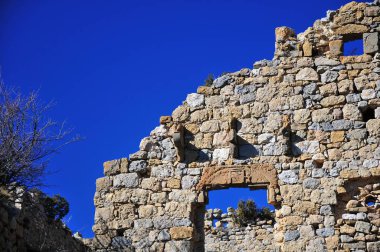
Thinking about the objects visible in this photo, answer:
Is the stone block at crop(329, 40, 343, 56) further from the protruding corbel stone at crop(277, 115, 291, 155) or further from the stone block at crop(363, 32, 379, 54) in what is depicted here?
the protruding corbel stone at crop(277, 115, 291, 155)

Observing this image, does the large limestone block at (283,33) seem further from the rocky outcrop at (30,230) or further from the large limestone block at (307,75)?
the rocky outcrop at (30,230)

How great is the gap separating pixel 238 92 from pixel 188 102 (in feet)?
2.98

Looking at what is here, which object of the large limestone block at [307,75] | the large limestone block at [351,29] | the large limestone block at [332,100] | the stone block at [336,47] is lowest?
the large limestone block at [332,100]

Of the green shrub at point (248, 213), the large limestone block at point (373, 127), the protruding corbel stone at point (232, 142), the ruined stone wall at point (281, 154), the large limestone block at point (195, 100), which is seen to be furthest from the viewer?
the green shrub at point (248, 213)

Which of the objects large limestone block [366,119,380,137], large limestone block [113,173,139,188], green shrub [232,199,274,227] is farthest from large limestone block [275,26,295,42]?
green shrub [232,199,274,227]

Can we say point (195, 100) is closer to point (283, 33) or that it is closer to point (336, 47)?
point (283, 33)

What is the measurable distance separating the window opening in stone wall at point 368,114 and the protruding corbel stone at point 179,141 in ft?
9.92

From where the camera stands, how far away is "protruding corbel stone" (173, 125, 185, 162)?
10.2 meters

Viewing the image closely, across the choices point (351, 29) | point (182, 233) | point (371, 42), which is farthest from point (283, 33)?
point (182, 233)

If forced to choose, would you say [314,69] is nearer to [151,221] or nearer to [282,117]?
[282,117]

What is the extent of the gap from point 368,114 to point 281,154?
5.18 ft

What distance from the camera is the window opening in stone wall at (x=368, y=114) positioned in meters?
9.86

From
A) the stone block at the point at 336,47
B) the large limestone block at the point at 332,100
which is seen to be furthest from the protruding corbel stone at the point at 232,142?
the stone block at the point at 336,47

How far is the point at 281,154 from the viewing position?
32.3 ft
